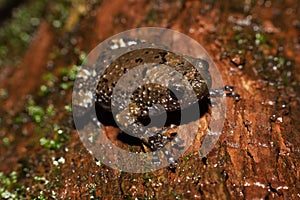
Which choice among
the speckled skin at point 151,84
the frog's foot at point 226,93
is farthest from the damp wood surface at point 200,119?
the speckled skin at point 151,84

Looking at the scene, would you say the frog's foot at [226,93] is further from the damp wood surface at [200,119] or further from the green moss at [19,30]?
the green moss at [19,30]

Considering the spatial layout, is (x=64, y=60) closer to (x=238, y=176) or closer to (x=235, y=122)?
(x=235, y=122)

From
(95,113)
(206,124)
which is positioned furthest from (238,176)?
(95,113)

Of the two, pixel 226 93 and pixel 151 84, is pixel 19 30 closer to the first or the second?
pixel 151 84

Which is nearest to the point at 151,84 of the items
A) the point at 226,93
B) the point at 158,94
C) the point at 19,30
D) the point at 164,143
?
the point at 158,94

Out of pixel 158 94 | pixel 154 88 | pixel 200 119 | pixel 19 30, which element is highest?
pixel 19 30

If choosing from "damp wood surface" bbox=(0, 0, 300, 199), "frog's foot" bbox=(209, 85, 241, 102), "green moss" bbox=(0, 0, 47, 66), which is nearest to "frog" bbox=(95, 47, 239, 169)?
"frog's foot" bbox=(209, 85, 241, 102)
